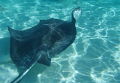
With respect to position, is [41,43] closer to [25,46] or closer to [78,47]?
[25,46]

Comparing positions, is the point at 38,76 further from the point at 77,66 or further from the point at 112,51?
the point at 112,51

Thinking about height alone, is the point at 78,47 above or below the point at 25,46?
below

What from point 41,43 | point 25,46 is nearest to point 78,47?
point 41,43

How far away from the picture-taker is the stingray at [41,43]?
19.1 ft

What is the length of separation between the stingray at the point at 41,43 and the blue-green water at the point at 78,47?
1059 mm

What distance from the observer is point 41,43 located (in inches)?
247

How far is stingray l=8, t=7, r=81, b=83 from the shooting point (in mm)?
5824

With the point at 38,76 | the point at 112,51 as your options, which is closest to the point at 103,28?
the point at 112,51

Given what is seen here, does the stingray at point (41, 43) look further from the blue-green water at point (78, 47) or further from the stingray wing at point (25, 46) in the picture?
the blue-green water at point (78, 47)

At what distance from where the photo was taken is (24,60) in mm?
5898

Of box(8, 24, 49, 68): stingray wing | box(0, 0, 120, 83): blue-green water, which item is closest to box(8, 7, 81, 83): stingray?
box(8, 24, 49, 68): stingray wing

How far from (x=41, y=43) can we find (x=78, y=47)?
126 inches

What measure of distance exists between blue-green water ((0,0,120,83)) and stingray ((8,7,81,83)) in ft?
3.48

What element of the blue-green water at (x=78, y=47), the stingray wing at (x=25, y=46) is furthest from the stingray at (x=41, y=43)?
the blue-green water at (x=78, y=47)
